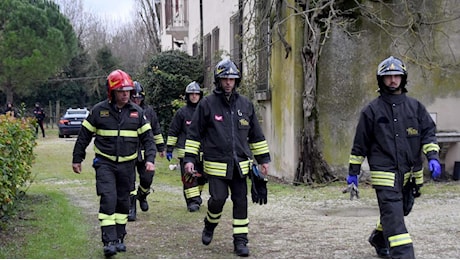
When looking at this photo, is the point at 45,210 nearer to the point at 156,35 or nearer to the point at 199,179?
the point at 199,179

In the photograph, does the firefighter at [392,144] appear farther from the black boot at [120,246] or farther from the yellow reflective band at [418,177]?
the black boot at [120,246]

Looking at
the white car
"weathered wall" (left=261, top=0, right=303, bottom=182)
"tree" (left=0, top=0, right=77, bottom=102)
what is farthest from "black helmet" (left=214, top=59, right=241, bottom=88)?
"tree" (left=0, top=0, right=77, bottom=102)

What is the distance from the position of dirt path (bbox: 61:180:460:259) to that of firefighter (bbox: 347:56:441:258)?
2.99 ft

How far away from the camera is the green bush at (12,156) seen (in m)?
6.76

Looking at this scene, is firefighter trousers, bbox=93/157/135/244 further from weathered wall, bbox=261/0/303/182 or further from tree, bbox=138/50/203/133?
tree, bbox=138/50/203/133

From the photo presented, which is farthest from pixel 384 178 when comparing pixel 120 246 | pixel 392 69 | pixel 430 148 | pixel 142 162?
pixel 142 162

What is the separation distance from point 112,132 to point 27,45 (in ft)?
111

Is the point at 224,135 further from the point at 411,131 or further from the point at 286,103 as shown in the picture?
the point at 286,103

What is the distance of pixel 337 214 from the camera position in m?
9.41

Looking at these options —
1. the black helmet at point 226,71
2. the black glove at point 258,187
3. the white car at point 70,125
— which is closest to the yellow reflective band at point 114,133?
the black helmet at point 226,71

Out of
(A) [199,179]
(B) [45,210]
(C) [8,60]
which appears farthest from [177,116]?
(C) [8,60]

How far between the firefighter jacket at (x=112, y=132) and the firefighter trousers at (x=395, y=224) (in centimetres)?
271

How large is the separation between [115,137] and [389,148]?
2868 millimetres

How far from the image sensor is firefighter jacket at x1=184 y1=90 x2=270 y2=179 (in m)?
6.68
